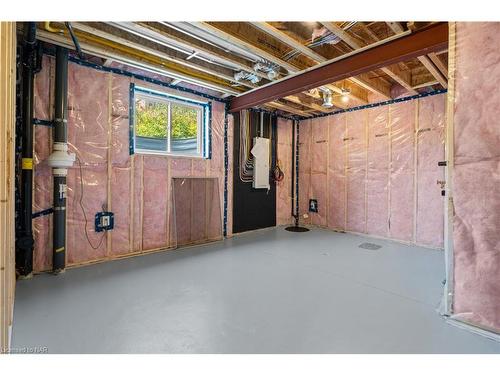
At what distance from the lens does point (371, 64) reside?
8.90ft

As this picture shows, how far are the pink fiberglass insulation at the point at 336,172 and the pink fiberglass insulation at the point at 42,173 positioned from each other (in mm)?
4693

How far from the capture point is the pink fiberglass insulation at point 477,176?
1.89 m

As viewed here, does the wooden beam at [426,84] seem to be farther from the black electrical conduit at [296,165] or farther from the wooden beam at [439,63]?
the black electrical conduit at [296,165]

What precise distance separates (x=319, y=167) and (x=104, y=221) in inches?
166

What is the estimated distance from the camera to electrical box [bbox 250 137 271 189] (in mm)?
5223

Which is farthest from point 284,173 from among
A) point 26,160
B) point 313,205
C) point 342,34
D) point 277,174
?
point 26,160

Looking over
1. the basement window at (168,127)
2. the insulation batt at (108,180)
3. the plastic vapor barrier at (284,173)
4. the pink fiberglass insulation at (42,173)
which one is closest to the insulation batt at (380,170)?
the plastic vapor barrier at (284,173)

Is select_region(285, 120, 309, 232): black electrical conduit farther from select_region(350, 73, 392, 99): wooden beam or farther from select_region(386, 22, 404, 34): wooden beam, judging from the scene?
select_region(386, 22, 404, 34): wooden beam

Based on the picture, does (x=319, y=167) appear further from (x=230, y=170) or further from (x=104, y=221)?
(x=104, y=221)

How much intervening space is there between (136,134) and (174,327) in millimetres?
2815

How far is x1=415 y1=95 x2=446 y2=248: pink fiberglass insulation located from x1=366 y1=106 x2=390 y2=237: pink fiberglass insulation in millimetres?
520

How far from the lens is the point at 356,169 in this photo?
16.8ft

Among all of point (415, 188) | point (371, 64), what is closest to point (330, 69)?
point (371, 64)

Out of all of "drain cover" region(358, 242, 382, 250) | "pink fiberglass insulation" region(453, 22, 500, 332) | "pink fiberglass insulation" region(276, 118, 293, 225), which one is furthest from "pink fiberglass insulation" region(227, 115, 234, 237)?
"pink fiberglass insulation" region(453, 22, 500, 332)
